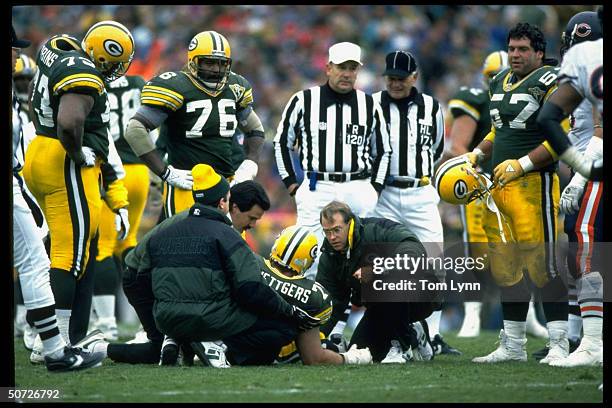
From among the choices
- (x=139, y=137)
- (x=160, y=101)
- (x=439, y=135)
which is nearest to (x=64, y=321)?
(x=139, y=137)

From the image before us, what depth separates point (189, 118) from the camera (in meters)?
7.11

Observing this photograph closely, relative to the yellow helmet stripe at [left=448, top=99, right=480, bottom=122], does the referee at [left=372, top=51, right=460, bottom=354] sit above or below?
below

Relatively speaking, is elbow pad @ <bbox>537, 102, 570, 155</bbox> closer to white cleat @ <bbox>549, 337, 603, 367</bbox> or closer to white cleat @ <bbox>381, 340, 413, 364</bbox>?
white cleat @ <bbox>549, 337, 603, 367</bbox>

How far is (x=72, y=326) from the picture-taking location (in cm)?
679

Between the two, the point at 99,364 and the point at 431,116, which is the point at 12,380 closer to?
the point at 99,364

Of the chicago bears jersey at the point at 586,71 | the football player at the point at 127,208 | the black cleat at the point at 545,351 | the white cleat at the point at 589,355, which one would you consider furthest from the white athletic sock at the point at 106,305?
the chicago bears jersey at the point at 586,71

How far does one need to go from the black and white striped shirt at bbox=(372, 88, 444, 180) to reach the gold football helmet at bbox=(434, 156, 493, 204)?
1.04m

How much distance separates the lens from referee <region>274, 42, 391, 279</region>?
7699 mm

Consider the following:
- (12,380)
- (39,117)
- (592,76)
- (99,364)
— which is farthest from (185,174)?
(592,76)

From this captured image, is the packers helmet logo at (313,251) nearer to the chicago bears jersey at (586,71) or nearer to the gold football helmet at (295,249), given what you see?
the gold football helmet at (295,249)

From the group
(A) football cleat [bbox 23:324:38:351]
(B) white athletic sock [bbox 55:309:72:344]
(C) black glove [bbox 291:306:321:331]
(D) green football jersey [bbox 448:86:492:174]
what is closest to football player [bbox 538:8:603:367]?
(C) black glove [bbox 291:306:321:331]

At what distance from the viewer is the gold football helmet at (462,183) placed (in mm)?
6699

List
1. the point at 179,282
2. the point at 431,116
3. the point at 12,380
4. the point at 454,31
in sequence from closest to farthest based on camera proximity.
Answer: the point at 12,380 < the point at 179,282 < the point at 431,116 < the point at 454,31
